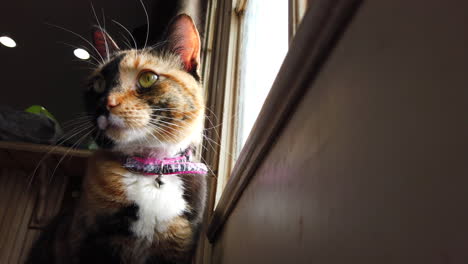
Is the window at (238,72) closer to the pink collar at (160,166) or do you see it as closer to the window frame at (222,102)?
the window frame at (222,102)

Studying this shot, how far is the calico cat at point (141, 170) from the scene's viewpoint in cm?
78

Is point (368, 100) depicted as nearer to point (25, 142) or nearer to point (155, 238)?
point (155, 238)

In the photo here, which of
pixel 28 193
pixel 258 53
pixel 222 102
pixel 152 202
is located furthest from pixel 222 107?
pixel 28 193

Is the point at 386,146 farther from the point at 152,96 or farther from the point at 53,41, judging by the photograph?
the point at 53,41

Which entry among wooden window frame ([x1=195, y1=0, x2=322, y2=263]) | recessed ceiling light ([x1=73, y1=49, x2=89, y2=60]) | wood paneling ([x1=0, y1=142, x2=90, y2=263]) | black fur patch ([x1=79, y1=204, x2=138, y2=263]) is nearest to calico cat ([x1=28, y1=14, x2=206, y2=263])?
black fur patch ([x1=79, y1=204, x2=138, y2=263])

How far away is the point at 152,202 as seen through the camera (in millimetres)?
825

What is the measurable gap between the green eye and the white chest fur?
0.83ft

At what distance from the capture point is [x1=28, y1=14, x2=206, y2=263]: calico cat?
785 mm

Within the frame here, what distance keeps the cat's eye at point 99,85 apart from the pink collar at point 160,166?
252 mm

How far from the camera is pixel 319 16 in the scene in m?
0.36

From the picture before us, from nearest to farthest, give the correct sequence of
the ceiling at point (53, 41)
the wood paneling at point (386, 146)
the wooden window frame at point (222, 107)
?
the wood paneling at point (386, 146)
the wooden window frame at point (222, 107)
the ceiling at point (53, 41)

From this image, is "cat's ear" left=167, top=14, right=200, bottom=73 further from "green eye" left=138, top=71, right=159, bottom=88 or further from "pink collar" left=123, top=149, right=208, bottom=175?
"pink collar" left=123, top=149, right=208, bottom=175

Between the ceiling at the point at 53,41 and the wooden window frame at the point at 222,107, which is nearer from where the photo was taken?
the wooden window frame at the point at 222,107

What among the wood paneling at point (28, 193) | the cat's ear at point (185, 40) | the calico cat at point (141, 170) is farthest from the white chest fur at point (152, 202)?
the wood paneling at point (28, 193)
